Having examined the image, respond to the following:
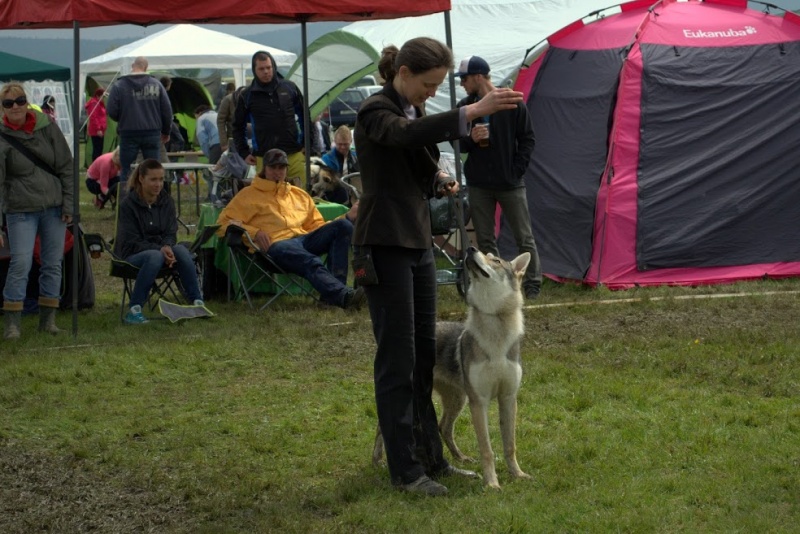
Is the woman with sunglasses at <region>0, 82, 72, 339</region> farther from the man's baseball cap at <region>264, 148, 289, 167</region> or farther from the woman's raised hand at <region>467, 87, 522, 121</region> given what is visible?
the woman's raised hand at <region>467, 87, 522, 121</region>

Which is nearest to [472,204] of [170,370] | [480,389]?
[170,370]

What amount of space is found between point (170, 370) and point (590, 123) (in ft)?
15.3

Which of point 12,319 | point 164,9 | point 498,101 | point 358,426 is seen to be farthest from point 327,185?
point 498,101

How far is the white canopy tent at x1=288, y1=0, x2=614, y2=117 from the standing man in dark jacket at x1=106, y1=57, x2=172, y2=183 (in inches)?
70.0

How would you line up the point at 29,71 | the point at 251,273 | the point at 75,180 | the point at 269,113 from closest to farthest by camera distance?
the point at 75,180
the point at 251,273
the point at 269,113
the point at 29,71

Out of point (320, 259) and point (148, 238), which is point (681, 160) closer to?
point (320, 259)

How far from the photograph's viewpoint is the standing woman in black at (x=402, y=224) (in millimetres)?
4387

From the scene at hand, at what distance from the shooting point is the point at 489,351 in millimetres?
4953

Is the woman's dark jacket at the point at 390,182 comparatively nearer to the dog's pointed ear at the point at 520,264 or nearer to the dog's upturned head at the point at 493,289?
the dog's upturned head at the point at 493,289

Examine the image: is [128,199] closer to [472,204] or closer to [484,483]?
[472,204]

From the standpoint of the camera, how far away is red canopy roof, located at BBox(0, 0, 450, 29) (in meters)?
8.22

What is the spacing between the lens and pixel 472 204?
959 centimetres

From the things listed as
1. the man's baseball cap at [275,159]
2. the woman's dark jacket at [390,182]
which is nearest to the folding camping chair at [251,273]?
the man's baseball cap at [275,159]

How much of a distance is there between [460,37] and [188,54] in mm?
12505
